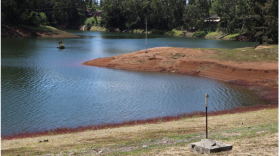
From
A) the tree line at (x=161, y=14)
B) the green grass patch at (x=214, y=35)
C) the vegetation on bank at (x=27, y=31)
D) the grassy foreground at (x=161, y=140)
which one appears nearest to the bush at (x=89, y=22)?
the tree line at (x=161, y=14)

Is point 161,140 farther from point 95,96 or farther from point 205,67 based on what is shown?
point 205,67

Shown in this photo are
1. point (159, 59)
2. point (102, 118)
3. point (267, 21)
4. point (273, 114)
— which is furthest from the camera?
point (267, 21)

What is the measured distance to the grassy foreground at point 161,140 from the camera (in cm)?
1162

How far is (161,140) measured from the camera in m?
14.3

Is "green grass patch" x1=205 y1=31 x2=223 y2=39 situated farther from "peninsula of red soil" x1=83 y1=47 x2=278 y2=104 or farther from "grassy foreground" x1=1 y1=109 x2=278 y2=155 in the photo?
"grassy foreground" x1=1 y1=109 x2=278 y2=155

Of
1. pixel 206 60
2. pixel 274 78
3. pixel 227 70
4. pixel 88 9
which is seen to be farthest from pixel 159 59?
pixel 88 9

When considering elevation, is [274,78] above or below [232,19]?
below

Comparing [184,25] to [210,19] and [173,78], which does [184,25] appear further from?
[173,78]

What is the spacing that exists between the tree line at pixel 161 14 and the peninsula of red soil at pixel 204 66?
33208 millimetres

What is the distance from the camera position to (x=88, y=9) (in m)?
185

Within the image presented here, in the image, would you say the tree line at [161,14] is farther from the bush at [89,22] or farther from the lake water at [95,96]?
the lake water at [95,96]

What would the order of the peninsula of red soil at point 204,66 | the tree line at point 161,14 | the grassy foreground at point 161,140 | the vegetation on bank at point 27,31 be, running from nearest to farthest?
the grassy foreground at point 161,140 < the peninsula of red soil at point 204,66 < the tree line at point 161,14 < the vegetation on bank at point 27,31

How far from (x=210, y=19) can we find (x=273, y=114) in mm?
120865

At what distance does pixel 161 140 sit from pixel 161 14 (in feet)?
416
